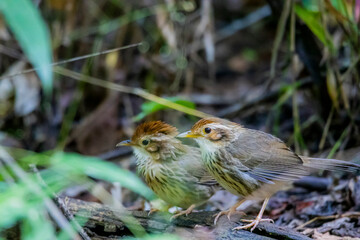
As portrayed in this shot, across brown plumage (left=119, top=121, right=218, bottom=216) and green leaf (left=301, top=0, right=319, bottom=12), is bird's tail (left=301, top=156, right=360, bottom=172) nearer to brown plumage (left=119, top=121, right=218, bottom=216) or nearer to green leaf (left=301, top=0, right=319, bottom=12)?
brown plumage (left=119, top=121, right=218, bottom=216)

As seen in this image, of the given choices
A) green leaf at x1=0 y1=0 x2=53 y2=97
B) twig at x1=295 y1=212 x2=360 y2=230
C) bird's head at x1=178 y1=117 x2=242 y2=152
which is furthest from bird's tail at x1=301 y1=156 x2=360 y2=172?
green leaf at x1=0 y1=0 x2=53 y2=97

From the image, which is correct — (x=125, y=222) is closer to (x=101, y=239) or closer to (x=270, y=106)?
(x=101, y=239)

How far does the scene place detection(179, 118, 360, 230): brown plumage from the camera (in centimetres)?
358

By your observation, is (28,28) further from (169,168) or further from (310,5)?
(310,5)

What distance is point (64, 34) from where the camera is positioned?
21.3ft

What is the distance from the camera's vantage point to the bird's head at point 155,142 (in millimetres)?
3918

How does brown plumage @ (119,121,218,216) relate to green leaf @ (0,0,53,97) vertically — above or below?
below

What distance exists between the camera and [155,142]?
3.95m

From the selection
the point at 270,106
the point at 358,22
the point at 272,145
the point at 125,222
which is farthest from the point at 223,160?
the point at 270,106

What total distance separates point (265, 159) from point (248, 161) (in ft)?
0.50

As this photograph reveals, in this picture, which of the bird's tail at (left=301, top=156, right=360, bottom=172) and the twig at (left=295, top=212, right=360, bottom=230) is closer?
the bird's tail at (left=301, top=156, right=360, bottom=172)

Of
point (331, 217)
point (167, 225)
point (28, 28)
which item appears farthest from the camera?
point (331, 217)

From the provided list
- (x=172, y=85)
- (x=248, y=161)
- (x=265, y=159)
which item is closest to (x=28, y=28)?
(x=248, y=161)

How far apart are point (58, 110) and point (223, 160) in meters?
3.67
